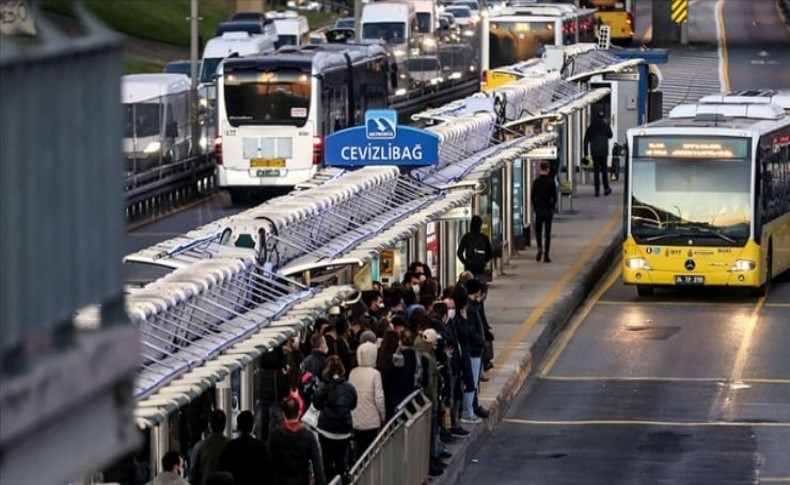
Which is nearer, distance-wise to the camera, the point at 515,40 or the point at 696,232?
the point at 696,232

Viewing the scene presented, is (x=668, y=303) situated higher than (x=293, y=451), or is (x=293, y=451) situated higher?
(x=293, y=451)

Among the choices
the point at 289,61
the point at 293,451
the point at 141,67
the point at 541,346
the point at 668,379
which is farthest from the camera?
the point at 141,67

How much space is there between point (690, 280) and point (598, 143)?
1196cm

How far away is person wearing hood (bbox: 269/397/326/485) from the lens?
48.2ft

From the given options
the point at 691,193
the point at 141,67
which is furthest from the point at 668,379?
the point at 141,67

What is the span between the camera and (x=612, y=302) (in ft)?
110

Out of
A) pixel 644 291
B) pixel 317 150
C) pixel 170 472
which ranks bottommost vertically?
pixel 644 291

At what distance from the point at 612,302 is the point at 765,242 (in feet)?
7.61

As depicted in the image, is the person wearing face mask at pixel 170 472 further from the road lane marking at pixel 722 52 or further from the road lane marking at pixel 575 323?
the road lane marking at pixel 722 52

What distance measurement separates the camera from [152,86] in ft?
153

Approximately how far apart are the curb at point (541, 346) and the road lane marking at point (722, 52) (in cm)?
3481

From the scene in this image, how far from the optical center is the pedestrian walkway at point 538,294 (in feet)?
79.0

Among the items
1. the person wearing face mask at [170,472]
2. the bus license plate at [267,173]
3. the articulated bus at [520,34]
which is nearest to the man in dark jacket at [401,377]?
the person wearing face mask at [170,472]

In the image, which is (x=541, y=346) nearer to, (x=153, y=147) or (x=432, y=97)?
(x=153, y=147)
